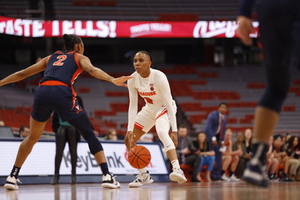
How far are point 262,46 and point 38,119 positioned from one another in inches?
148

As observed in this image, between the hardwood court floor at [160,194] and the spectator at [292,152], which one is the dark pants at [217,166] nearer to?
the spectator at [292,152]

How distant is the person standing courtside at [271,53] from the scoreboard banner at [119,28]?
20.3 metres

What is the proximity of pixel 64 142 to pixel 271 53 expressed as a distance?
693cm

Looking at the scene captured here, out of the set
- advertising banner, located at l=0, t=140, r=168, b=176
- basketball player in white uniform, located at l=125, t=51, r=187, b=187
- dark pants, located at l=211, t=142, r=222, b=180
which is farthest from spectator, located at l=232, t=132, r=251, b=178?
basketball player in white uniform, located at l=125, t=51, r=187, b=187

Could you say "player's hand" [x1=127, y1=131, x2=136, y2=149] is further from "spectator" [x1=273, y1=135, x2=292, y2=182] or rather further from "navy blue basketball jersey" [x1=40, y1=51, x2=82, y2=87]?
"spectator" [x1=273, y1=135, x2=292, y2=182]

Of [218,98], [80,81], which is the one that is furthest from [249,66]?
[80,81]

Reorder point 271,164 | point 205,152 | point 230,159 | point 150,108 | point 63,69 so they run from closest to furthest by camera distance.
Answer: point 63,69 → point 150,108 → point 205,152 → point 230,159 → point 271,164

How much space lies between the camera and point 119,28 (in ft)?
80.9

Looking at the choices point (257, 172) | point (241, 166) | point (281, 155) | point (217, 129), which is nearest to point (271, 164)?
point (281, 155)

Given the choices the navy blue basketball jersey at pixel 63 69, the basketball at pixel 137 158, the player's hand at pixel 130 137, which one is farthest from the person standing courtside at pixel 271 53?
the basketball at pixel 137 158

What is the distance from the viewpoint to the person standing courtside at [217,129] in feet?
43.4

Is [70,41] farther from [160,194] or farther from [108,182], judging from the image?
[160,194]

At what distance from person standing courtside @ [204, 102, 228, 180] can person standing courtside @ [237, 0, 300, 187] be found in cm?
943

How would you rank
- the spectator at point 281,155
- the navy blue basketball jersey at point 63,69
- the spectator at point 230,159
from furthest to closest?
the spectator at point 281,155
the spectator at point 230,159
the navy blue basketball jersey at point 63,69
